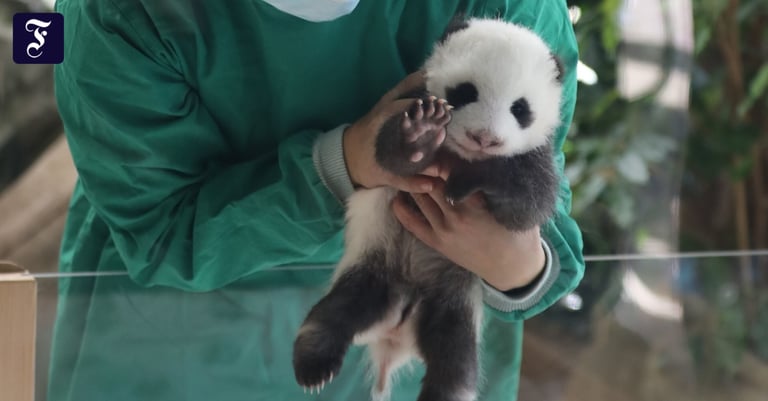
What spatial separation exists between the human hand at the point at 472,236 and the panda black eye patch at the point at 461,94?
0.25 feet

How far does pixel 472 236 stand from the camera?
30.8 inches

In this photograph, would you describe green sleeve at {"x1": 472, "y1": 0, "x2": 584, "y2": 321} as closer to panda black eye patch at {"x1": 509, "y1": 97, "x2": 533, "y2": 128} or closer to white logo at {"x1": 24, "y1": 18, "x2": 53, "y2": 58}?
panda black eye patch at {"x1": 509, "y1": 97, "x2": 533, "y2": 128}

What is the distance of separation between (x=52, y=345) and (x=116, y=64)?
316 millimetres

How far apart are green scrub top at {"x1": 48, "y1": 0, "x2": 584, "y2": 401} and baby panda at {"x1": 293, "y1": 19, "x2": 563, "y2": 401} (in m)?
0.04

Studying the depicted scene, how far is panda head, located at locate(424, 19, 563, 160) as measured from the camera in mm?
708

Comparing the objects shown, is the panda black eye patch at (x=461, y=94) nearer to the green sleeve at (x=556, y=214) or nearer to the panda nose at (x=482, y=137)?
the panda nose at (x=482, y=137)

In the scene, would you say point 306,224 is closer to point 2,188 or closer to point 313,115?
point 313,115

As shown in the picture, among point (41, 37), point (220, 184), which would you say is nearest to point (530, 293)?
point (220, 184)

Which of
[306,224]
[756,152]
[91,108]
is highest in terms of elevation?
[91,108]

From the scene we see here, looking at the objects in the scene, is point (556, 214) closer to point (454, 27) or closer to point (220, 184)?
point (454, 27)

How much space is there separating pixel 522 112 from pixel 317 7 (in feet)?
0.67

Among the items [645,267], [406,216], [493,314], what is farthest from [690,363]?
[406,216]

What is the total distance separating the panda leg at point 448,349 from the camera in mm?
797

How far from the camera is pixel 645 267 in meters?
1.32
